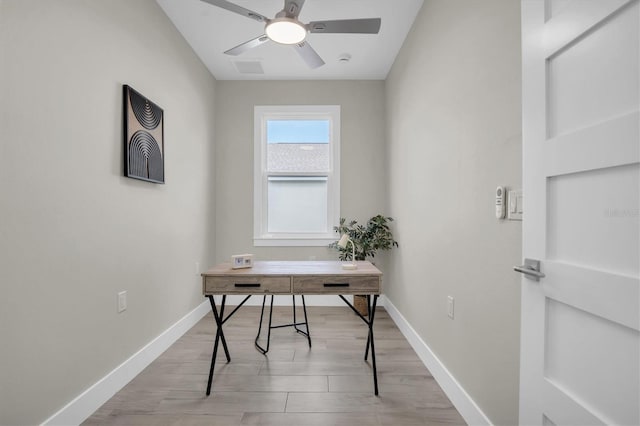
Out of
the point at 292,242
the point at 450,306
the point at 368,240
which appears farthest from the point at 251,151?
the point at 450,306

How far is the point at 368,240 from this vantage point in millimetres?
3301

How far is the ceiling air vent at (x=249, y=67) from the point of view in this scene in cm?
322

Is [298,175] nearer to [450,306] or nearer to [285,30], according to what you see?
[285,30]

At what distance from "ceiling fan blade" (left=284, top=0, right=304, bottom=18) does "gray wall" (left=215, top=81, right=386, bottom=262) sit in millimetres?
1901

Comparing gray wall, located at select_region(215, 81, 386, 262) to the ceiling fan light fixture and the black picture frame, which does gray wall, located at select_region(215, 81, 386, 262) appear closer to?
the black picture frame

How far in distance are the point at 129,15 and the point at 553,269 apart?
2.70 metres

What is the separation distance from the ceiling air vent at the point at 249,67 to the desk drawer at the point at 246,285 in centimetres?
241

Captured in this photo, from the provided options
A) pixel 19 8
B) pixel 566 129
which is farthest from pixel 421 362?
pixel 19 8

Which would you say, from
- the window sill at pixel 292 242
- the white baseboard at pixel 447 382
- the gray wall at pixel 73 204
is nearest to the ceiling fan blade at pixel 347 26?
the gray wall at pixel 73 204

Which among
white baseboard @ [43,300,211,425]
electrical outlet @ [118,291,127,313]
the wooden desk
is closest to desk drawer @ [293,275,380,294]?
the wooden desk

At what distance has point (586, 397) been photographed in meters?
0.84

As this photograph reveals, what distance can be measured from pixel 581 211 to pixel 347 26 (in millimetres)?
1664

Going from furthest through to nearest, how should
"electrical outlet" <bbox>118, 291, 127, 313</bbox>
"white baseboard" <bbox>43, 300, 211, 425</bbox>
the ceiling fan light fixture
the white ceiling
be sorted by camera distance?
the white ceiling < "electrical outlet" <bbox>118, 291, 127, 313</bbox> < the ceiling fan light fixture < "white baseboard" <bbox>43, 300, 211, 425</bbox>

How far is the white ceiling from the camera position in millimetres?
2379
